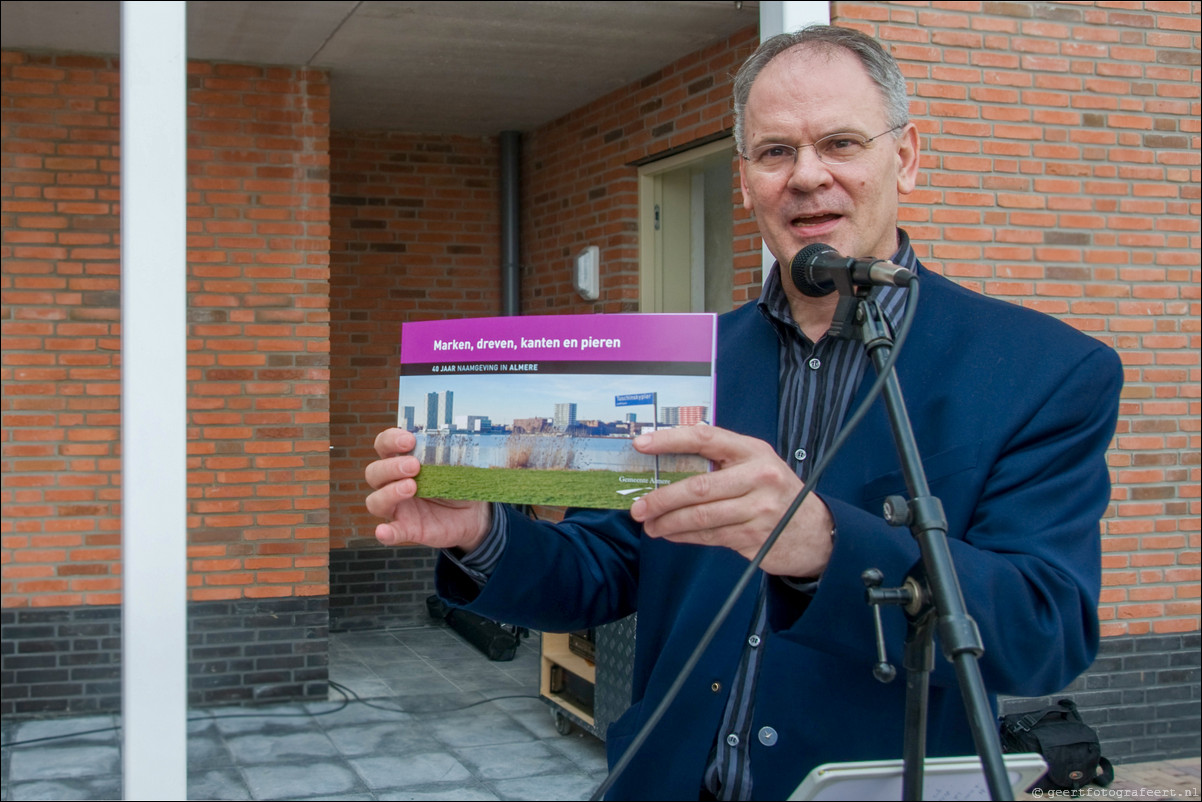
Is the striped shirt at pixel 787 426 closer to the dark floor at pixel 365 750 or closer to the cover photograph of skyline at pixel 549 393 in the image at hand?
the cover photograph of skyline at pixel 549 393

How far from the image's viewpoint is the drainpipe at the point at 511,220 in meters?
8.12

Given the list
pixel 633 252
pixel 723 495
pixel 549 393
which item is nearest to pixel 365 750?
pixel 633 252

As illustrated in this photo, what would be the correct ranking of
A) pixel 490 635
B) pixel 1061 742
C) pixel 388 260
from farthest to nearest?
pixel 388 260 → pixel 490 635 → pixel 1061 742

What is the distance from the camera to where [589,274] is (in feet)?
23.1

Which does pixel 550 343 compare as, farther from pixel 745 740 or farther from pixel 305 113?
pixel 305 113

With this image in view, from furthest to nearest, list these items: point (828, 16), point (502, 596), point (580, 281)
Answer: point (580, 281) → point (828, 16) → point (502, 596)

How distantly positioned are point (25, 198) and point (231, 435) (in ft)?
4.97

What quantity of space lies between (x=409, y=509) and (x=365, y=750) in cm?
423

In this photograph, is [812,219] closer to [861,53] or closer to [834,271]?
[861,53]

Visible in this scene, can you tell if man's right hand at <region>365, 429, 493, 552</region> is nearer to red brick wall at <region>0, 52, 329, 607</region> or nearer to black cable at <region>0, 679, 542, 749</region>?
black cable at <region>0, 679, 542, 749</region>

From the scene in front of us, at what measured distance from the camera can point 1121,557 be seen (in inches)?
195

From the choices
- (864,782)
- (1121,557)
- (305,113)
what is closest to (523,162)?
(305,113)

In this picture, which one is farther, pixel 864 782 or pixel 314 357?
pixel 314 357

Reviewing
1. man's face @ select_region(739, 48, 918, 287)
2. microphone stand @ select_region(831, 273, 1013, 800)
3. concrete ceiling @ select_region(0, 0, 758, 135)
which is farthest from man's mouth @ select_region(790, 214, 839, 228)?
concrete ceiling @ select_region(0, 0, 758, 135)
